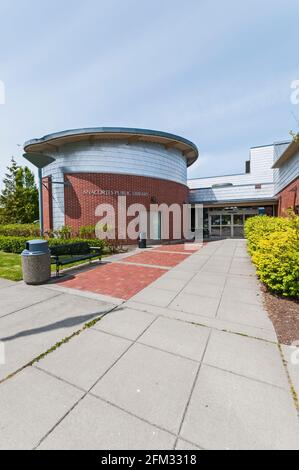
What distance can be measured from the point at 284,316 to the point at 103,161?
12.8 metres

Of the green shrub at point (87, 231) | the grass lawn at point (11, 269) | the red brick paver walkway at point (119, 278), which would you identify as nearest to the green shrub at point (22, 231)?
the green shrub at point (87, 231)

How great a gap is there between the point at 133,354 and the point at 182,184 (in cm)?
1658

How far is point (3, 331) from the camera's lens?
3682 millimetres

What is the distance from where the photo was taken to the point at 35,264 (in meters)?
6.28

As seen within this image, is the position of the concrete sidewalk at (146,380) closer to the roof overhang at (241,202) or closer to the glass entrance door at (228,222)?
the roof overhang at (241,202)

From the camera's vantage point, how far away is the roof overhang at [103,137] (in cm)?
1291

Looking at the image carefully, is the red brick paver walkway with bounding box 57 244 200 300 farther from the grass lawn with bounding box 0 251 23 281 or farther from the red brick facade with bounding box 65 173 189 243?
the red brick facade with bounding box 65 173 189 243

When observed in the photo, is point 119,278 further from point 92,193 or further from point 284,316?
point 92,193

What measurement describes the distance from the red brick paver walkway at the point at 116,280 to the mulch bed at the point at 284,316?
3.16 meters

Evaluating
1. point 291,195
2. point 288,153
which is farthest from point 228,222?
point 288,153

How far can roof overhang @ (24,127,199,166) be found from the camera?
12914 mm

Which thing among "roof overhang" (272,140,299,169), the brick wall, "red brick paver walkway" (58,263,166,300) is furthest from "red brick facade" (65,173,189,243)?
"roof overhang" (272,140,299,169)

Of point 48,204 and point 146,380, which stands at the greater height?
point 48,204
